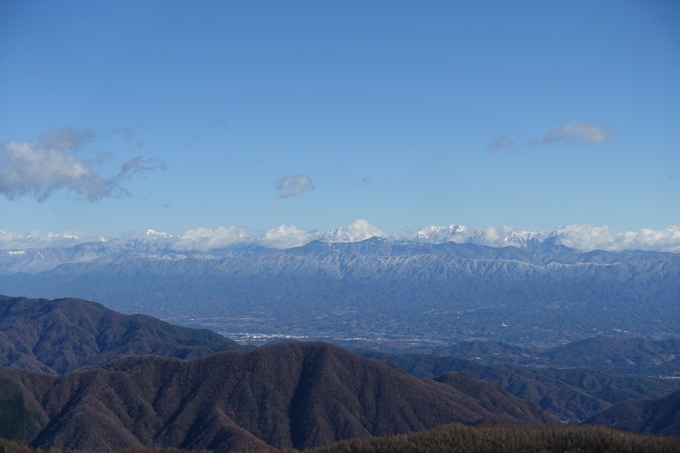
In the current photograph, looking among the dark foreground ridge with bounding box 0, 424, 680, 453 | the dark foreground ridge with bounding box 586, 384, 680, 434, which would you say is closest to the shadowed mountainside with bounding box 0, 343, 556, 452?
the dark foreground ridge with bounding box 586, 384, 680, 434

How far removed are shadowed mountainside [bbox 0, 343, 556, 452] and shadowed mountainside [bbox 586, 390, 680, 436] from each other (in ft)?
77.1

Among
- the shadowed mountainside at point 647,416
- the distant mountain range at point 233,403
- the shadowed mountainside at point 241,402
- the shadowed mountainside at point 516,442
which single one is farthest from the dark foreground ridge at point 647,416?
the shadowed mountainside at point 516,442

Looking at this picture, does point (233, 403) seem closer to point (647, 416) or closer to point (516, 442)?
point (516, 442)

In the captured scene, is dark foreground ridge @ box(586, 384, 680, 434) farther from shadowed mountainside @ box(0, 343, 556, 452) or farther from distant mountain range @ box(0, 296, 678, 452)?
shadowed mountainside @ box(0, 343, 556, 452)

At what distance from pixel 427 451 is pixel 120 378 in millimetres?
81714

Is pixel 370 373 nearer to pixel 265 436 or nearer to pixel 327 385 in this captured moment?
pixel 327 385

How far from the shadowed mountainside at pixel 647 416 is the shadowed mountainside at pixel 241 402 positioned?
77.1 ft

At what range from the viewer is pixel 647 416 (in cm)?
14388

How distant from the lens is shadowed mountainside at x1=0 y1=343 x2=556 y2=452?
102 meters

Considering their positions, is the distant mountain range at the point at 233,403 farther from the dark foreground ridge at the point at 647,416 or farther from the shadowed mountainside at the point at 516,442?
the shadowed mountainside at the point at 516,442

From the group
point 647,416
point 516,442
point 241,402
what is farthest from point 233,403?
point 647,416

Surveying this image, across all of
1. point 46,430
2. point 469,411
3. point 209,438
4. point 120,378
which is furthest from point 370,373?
point 46,430

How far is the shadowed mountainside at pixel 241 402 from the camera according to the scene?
102 m

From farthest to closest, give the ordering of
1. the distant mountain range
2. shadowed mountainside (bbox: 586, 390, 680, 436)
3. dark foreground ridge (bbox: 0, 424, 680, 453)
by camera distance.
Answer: shadowed mountainside (bbox: 586, 390, 680, 436) → the distant mountain range → dark foreground ridge (bbox: 0, 424, 680, 453)
